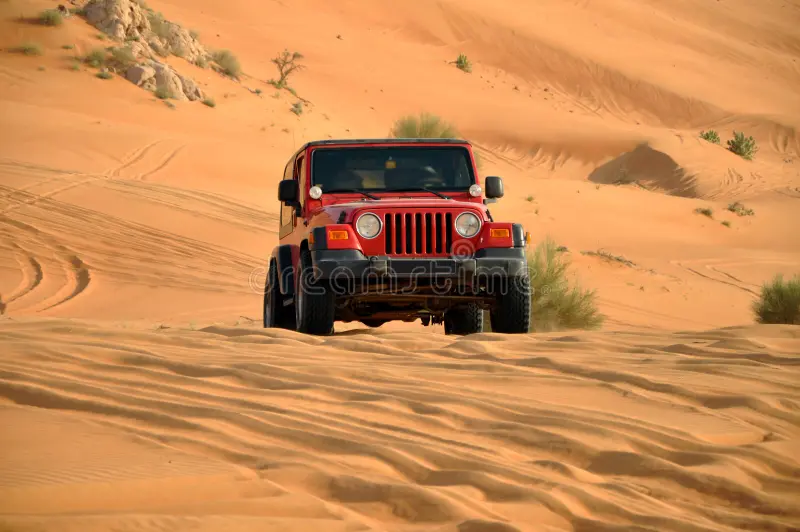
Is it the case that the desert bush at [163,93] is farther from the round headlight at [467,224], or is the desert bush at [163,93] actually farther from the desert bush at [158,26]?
the round headlight at [467,224]

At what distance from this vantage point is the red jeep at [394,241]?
25.1 feet

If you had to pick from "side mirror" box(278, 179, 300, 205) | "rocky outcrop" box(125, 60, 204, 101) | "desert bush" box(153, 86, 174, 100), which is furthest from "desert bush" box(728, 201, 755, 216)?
"side mirror" box(278, 179, 300, 205)

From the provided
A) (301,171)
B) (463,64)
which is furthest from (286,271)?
(463,64)

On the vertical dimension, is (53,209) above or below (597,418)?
above

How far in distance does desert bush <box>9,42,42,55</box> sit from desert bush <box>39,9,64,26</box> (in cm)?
130

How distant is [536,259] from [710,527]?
31.1ft

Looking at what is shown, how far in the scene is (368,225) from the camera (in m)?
7.71

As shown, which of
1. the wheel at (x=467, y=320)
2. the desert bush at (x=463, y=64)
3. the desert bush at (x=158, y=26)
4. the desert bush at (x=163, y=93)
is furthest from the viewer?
the desert bush at (x=463, y=64)

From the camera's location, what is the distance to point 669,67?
53.7m

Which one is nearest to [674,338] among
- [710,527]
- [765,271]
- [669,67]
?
[710,527]

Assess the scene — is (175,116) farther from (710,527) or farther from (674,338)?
(710,527)

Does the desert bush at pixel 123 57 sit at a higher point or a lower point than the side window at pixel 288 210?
higher

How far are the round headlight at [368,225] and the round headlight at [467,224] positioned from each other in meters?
0.63

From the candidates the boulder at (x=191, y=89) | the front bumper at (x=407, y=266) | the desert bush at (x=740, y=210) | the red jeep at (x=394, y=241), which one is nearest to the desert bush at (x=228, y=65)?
the boulder at (x=191, y=89)
